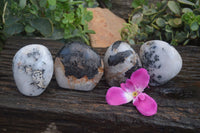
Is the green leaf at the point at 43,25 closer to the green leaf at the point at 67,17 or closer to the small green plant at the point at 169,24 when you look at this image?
the green leaf at the point at 67,17

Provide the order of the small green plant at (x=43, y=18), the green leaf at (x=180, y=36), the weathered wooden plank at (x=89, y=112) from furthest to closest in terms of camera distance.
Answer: the green leaf at (x=180, y=36) → the small green plant at (x=43, y=18) → the weathered wooden plank at (x=89, y=112)

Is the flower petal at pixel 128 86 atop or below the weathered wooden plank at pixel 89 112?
atop

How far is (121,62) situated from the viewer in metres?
1.37

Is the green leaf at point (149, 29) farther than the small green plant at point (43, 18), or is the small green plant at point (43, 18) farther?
the green leaf at point (149, 29)

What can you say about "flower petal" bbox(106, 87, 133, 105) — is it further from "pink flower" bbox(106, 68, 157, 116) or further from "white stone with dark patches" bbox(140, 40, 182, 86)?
"white stone with dark patches" bbox(140, 40, 182, 86)

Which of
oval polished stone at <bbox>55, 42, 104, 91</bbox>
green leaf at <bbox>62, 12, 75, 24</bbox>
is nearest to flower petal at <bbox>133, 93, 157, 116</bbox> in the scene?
oval polished stone at <bbox>55, 42, 104, 91</bbox>

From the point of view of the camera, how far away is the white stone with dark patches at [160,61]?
4.61ft

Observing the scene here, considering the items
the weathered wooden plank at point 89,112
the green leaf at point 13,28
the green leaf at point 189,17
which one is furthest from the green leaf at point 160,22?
the green leaf at point 13,28

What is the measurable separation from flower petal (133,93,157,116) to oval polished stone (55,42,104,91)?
0.90 feet

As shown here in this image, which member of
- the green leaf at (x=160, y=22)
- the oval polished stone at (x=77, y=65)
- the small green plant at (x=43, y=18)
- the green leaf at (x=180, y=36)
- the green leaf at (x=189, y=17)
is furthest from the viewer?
the green leaf at (x=160, y=22)

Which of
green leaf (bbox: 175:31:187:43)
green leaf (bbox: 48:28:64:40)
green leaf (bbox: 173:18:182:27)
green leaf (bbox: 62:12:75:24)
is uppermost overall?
green leaf (bbox: 62:12:75:24)

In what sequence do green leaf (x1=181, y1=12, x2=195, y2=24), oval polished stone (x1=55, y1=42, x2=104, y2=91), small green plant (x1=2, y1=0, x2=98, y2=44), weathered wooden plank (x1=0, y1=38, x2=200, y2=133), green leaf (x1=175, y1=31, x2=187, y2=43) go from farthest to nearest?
green leaf (x1=175, y1=31, x2=187, y2=43) < green leaf (x1=181, y1=12, x2=195, y2=24) < small green plant (x1=2, y1=0, x2=98, y2=44) < oval polished stone (x1=55, y1=42, x2=104, y2=91) < weathered wooden plank (x1=0, y1=38, x2=200, y2=133)

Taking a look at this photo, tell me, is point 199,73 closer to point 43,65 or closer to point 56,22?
point 43,65

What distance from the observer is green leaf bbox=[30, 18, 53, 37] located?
1891mm
